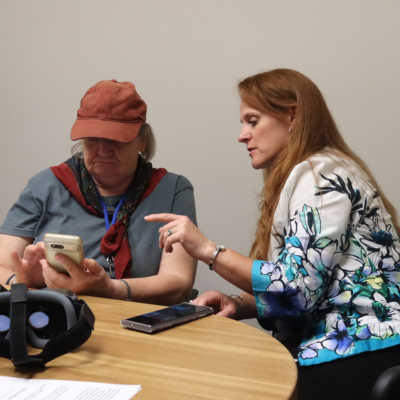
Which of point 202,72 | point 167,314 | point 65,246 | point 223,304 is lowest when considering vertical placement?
point 223,304

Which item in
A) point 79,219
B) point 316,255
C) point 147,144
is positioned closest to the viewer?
point 316,255

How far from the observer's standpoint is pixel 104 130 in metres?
1.78

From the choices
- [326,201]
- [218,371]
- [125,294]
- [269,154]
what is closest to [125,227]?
[125,294]

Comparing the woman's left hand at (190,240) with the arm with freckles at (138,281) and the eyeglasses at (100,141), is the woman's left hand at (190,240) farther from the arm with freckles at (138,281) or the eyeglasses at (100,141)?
the eyeglasses at (100,141)

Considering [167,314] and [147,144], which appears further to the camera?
→ [147,144]

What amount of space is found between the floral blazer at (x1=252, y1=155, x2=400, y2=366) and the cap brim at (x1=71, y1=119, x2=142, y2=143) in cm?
69

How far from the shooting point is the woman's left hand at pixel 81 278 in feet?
4.56

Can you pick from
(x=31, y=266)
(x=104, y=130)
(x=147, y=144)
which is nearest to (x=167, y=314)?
(x=31, y=266)

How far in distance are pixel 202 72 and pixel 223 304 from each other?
1.54 m

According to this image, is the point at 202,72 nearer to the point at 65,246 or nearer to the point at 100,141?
the point at 100,141

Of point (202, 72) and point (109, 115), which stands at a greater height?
point (202, 72)

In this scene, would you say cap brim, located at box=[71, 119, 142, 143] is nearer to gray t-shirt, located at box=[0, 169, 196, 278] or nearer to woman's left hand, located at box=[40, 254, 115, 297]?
gray t-shirt, located at box=[0, 169, 196, 278]

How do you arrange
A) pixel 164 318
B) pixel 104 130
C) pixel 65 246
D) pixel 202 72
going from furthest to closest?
pixel 202 72 → pixel 104 130 → pixel 65 246 → pixel 164 318

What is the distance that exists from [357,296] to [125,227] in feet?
3.04
